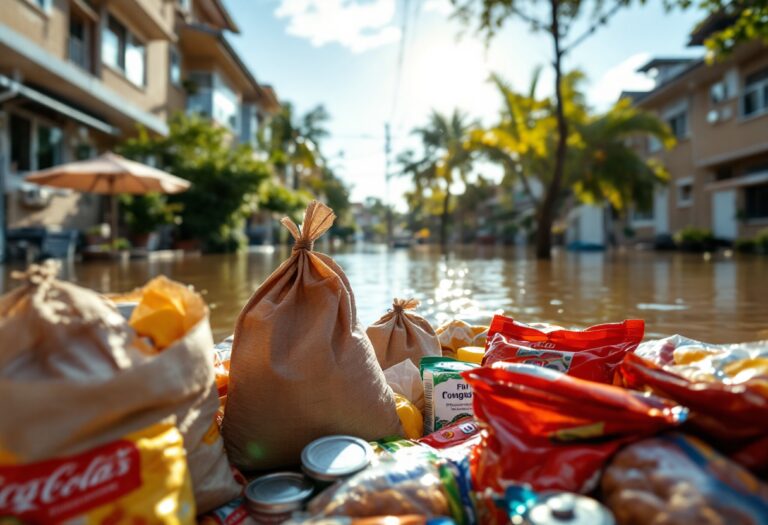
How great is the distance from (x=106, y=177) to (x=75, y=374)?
11184 millimetres

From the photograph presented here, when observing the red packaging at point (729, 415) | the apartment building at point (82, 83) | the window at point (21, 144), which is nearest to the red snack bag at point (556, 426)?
the red packaging at point (729, 415)

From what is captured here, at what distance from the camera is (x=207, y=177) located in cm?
1569

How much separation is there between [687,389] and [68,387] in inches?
51.2

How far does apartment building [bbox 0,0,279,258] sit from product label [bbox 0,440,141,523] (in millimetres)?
10652

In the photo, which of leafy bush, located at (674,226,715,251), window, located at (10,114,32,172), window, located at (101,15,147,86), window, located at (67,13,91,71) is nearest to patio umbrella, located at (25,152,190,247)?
window, located at (10,114,32,172)

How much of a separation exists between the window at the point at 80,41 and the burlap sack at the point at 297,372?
14204 mm

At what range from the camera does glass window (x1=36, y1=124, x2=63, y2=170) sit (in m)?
12.0

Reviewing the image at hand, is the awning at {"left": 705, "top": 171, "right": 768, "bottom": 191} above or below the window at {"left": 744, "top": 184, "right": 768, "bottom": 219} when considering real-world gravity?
above

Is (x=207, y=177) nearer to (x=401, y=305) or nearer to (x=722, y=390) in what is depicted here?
(x=401, y=305)

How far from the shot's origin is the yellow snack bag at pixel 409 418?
1.85 meters

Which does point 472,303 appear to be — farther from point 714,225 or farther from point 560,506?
point 714,225

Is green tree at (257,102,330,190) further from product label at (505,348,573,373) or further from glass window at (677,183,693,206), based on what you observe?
product label at (505,348,573,373)

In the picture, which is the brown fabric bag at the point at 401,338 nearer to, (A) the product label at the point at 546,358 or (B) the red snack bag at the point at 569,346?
(B) the red snack bag at the point at 569,346

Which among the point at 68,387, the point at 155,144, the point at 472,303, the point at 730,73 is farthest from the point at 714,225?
the point at 68,387
